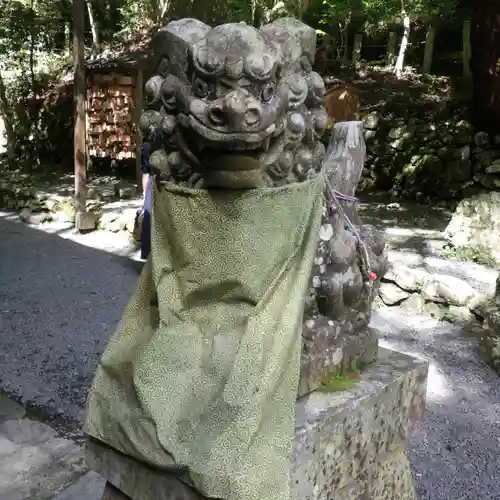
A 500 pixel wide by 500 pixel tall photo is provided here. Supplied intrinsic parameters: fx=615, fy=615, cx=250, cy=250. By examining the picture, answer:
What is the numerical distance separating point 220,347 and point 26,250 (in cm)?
522

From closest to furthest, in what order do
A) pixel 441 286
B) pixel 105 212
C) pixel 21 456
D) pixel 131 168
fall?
pixel 21 456 < pixel 441 286 < pixel 105 212 < pixel 131 168

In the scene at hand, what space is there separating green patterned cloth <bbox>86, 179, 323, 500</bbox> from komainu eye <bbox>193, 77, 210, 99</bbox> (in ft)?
0.64

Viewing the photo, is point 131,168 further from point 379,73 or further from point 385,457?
point 385,457

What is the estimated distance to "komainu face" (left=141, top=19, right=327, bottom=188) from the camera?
1.14 meters

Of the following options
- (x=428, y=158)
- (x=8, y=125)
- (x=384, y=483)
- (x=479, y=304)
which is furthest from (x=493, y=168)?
(x=8, y=125)

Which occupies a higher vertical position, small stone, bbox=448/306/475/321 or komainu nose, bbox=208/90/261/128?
komainu nose, bbox=208/90/261/128

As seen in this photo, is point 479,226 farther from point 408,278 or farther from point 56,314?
point 56,314

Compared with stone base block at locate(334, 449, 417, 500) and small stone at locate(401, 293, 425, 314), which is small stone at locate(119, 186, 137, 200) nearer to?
small stone at locate(401, 293, 425, 314)

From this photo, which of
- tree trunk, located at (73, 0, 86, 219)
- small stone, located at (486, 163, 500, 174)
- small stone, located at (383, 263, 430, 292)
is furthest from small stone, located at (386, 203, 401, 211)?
tree trunk, located at (73, 0, 86, 219)

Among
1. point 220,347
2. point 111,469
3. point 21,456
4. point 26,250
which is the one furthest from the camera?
point 26,250

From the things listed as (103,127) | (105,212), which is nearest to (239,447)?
(105,212)

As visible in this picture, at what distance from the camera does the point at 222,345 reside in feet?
4.19

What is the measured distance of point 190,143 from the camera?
1222 mm

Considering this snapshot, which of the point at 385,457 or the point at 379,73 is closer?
the point at 385,457
